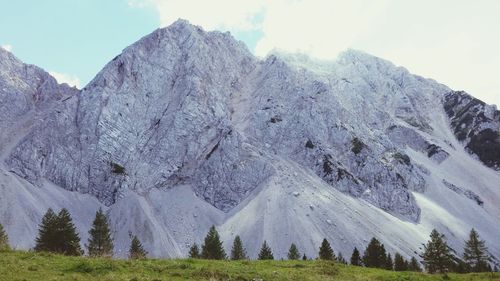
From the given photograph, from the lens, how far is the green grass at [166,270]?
22016mm

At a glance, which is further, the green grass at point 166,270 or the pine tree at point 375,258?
the pine tree at point 375,258

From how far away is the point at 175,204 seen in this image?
613ft

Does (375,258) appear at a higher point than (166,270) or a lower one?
lower

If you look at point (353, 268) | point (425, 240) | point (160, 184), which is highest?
point (160, 184)

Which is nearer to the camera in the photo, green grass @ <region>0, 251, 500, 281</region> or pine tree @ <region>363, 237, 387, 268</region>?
green grass @ <region>0, 251, 500, 281</region>

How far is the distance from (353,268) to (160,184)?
6820 inches

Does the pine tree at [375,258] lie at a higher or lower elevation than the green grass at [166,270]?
lower

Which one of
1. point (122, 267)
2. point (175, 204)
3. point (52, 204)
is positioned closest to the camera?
point (122, 267)

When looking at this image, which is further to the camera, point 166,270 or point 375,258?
point 375,258

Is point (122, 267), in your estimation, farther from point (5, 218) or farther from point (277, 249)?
point (5, 218)

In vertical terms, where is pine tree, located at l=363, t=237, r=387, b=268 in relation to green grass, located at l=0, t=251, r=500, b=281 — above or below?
below

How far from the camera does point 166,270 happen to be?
80.8 feet

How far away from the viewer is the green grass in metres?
22.0

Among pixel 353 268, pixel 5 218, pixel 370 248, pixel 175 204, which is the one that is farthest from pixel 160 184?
pixel 353 268
